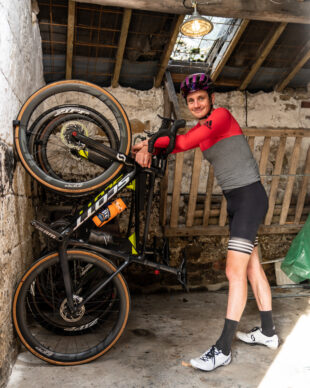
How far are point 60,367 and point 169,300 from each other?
66.0 inches

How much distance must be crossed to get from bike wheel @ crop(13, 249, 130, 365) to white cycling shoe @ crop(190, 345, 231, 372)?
483 mm

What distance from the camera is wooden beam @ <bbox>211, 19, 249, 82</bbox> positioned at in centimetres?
329

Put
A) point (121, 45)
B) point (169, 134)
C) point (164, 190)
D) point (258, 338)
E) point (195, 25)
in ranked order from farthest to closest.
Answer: point (164, 190)
point (121, 45)
point (195, 25)
point (258, 338)
point (169, 134)

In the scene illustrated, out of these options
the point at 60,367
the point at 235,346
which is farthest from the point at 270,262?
the point at 60,367

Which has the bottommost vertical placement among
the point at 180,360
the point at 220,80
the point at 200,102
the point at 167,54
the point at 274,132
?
the point at 180,360

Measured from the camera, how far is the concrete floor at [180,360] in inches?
71.0

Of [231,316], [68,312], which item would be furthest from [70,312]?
[231,316]

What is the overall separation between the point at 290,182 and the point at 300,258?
88 cm

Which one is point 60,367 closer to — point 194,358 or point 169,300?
point 194,358

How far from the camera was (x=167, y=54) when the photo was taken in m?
3.44

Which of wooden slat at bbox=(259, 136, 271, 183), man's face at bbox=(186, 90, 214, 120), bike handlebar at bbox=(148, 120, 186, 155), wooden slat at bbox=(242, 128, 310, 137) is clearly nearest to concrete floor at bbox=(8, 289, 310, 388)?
bike handlebar at bbox=(148, 120, 186, 155)

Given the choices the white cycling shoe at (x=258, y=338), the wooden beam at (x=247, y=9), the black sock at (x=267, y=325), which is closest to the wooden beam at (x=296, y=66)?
the wooden beam at (x=247, y=9)

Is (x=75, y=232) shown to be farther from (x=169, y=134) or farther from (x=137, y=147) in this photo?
(x=169, y=134)

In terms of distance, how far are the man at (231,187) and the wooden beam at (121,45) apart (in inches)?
51.2
